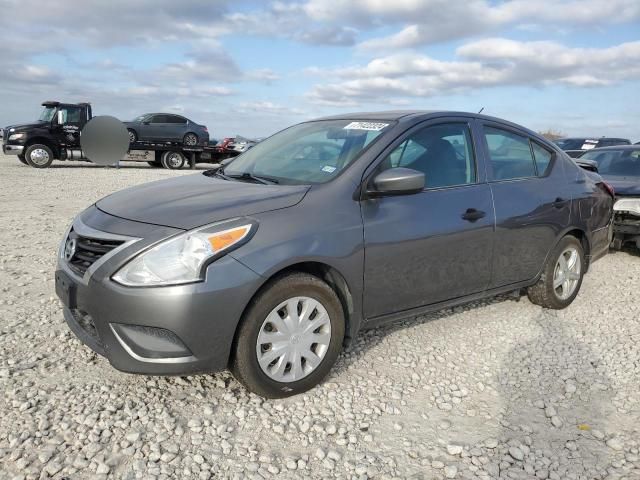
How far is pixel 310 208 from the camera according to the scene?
3125mm

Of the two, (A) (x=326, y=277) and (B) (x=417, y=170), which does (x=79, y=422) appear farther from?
(B) (x=417, y=170)

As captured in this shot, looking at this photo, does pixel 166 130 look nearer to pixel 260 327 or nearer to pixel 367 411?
pixel 260 327

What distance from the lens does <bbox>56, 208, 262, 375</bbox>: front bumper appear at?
8.89ft

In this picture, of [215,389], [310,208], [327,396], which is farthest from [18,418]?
[310,208]

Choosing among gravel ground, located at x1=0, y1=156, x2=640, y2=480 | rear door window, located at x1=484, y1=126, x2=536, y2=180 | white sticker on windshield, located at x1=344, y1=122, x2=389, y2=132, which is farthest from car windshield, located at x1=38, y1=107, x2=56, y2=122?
rear door window, located at x1=484, y1=126, x2=536, y2=180

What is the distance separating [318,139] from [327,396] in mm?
1828

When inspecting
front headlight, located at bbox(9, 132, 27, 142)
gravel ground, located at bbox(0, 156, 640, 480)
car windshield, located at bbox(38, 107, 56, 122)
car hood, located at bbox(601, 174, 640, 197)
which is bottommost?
gravel ground, located at bbox(0, 156, 640, 480)

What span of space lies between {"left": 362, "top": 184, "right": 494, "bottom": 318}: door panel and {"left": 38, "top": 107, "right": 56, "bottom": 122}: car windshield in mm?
18153

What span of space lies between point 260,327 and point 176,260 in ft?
1.87

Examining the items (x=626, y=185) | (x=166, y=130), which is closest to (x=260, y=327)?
(x=626, y=185)

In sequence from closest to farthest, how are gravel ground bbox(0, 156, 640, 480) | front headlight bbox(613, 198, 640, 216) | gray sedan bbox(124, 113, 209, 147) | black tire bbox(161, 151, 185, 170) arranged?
gravel ground bbox(0, 156, 640, 480), front headlight bbox(613, 198, 640, 216), gray sedan bbox(124, 113, 209, 147), black tire bbox(161, 151, 185, 170)

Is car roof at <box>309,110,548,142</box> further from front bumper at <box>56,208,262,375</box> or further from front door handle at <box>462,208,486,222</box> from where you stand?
front bumper at <box>56,208,262,375</box>

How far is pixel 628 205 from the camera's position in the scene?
668cm

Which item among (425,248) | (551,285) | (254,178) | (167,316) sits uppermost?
(254,178)
